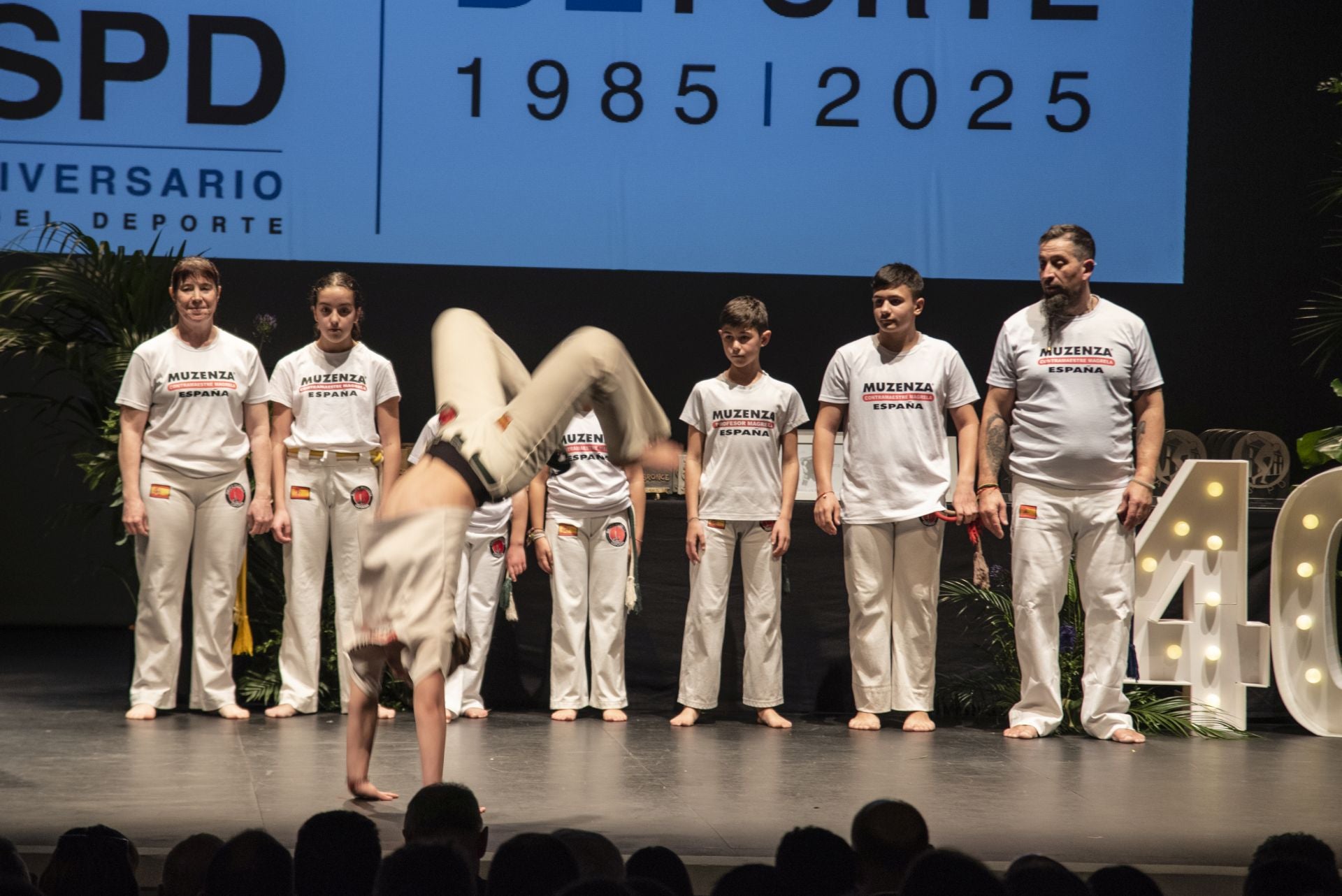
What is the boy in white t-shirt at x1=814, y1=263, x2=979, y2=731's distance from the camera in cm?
522

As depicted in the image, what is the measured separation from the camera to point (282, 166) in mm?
7055

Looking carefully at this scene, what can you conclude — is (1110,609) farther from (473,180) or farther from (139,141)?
(139,141)

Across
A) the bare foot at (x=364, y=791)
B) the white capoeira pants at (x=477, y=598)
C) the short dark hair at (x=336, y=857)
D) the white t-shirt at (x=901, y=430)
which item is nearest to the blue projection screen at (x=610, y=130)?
the white t-shirt at (x=901, y=430)

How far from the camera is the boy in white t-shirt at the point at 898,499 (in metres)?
5.22

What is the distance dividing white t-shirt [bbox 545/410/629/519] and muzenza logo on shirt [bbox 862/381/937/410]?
0.98m

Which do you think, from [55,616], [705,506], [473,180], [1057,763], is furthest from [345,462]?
[55,616]

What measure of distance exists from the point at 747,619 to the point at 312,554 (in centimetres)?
164

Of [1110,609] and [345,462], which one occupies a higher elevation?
[345,462]

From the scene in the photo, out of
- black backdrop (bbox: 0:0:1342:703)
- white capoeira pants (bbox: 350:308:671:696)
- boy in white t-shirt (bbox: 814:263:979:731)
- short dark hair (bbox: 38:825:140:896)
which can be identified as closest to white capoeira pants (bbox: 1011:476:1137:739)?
boy in white t-shirt (bbox: 814:263:979:731)

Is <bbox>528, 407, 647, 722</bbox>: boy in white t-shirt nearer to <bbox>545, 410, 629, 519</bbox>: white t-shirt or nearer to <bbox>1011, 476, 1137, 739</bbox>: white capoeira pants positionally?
<bbox>545, 410, 629, 519</bbox>: white t-shirt

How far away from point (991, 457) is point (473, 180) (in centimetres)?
318

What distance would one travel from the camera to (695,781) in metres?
4.16

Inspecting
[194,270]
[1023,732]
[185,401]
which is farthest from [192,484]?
[1023,732]

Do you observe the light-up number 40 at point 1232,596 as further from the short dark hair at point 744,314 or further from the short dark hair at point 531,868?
the short dark hair at point 531,868
